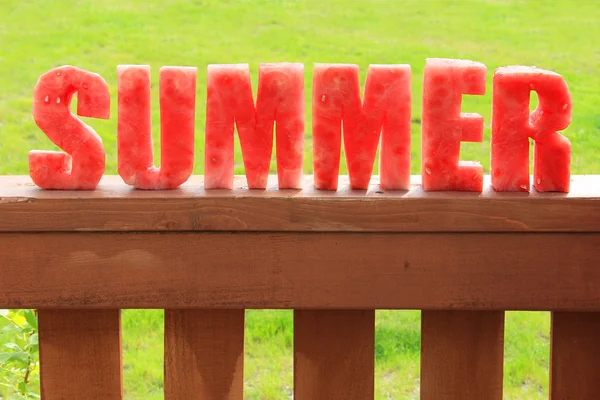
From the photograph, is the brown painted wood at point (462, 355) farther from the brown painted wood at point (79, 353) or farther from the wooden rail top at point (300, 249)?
the brown painted wood at point (79, 353)

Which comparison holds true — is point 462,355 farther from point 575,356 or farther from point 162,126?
point 162,126

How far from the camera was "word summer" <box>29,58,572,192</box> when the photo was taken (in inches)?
46.8

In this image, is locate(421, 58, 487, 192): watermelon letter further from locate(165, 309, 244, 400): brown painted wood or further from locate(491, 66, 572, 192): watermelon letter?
locate(165, 309, 244, 400): brown painted wood

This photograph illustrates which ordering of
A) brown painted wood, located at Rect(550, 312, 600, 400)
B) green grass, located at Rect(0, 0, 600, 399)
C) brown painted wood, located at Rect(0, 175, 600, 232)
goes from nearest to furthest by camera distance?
brown painted wood, located at Rect(0, 175, 600, 232) → brown painted wood, located at Rect(550, 312, 600, 400) → green grass, located at Rect(0, 0, 600, 399)

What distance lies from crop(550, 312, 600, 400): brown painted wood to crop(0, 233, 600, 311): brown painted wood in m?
0.07

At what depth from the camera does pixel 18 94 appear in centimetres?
287

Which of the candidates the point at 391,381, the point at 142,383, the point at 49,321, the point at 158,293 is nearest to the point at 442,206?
the point at 158,293

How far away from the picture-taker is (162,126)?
1226 millimetres

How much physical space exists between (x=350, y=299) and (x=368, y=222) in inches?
5.1

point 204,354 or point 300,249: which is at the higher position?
point 300,249

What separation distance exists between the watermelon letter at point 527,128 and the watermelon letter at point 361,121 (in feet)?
0.45

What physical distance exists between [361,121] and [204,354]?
458mm

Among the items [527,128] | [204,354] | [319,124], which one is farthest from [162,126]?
[527,128]

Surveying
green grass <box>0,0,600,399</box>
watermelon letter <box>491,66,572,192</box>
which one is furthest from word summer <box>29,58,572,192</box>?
green grass <box>0,0,600,399</box>
